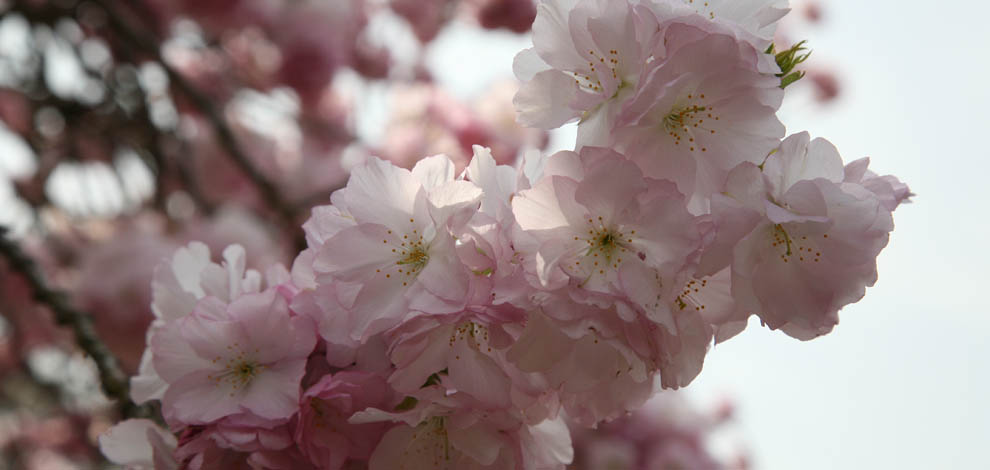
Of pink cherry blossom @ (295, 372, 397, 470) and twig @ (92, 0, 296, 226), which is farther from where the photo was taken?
twig @ (92, 0, 296, 226)

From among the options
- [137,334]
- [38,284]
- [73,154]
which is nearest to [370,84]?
[73,154]

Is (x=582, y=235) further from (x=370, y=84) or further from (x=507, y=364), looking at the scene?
(x=370, y=84)

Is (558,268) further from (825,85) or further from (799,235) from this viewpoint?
(825,85)

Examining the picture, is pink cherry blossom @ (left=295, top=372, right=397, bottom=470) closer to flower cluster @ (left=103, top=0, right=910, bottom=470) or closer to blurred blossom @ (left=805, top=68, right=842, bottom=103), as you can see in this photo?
flower cluster @ (left=103, top=0, right=910, bottom=470)

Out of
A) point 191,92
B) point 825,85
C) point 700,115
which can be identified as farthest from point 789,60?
point 825,85

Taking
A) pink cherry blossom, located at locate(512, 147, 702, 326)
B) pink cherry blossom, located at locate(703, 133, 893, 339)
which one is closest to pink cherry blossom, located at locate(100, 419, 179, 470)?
pink cherry blossom, located at locate(512, 147, 702, 326)

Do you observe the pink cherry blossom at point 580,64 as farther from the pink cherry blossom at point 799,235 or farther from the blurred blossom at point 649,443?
the blurred blossom at point 649,443
